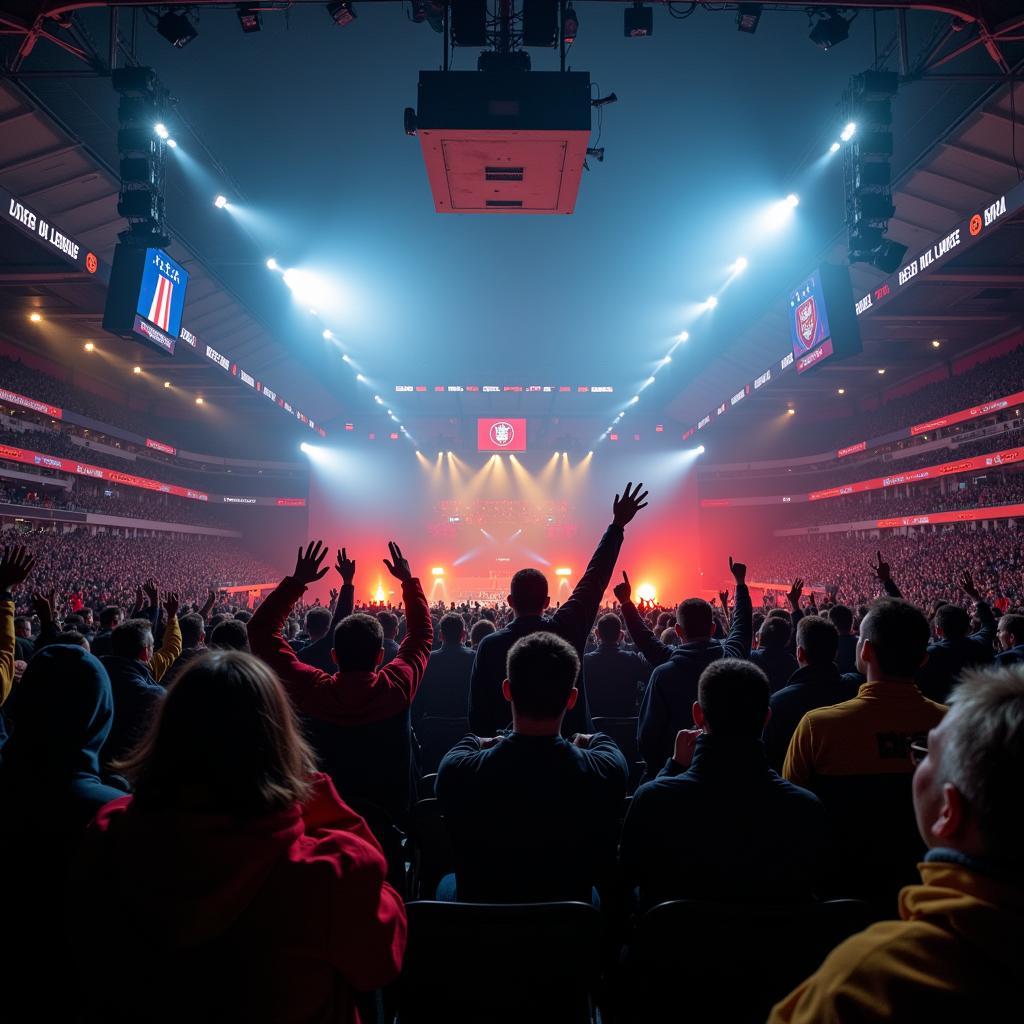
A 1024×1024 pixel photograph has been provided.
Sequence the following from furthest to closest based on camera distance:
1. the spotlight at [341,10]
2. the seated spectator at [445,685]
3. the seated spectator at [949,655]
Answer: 1. the spotlight at [341,10]
2. the seated spectator at [445,685]
3. the seated spectator at [949,655]

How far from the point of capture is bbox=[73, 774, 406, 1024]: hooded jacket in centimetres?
123

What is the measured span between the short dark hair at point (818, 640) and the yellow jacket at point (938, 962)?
3.08 metres

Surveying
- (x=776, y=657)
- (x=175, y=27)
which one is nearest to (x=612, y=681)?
Result: (x=776, y=657)

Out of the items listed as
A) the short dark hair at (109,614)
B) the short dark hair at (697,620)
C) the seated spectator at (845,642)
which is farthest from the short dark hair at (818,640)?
the short dark hair at (109,614)

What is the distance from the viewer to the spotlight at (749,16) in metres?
8.62

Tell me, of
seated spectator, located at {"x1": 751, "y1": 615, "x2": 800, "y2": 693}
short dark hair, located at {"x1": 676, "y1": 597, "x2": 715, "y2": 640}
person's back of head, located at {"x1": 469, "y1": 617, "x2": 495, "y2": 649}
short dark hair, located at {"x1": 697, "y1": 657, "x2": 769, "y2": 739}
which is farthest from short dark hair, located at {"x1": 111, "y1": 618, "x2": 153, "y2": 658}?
seated spectator, located at {"x1": 751, "y1": 615, "x2": 800, "y2": 693}

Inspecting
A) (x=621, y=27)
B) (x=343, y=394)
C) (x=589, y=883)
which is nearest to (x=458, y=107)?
(x=621, y=27)

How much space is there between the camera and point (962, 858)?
3.07ft

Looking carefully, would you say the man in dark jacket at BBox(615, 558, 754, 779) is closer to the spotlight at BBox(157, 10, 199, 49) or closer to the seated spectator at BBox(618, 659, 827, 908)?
the seated spectator at BBox(618, 659, 827, 908)

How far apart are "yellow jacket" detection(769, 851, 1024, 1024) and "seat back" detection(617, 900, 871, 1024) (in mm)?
905

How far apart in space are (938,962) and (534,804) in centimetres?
140

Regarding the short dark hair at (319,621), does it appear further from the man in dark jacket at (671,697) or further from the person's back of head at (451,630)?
the man in dark jacket at (671,697)

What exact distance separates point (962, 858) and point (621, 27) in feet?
44.8

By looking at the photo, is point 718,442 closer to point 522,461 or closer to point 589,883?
point 522,461
